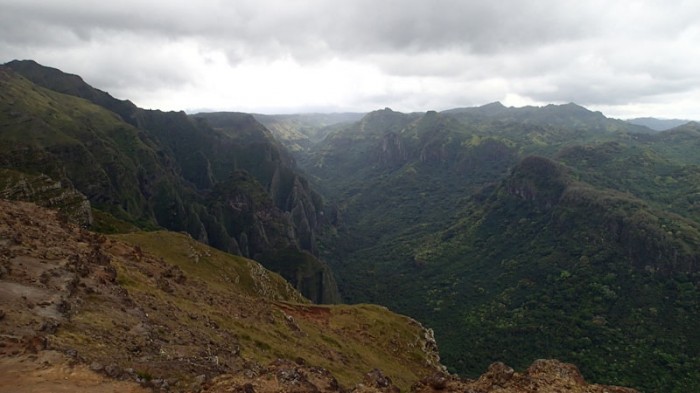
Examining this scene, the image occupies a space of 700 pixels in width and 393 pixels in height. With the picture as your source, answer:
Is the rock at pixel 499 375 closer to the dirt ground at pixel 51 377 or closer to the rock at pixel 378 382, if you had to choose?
the rock at pixel 378 382

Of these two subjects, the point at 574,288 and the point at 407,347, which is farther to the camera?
the point at 574,288

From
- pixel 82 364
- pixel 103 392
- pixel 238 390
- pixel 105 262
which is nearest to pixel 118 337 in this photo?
pixel 82 364

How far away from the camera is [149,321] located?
127 ft

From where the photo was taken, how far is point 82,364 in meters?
25.6

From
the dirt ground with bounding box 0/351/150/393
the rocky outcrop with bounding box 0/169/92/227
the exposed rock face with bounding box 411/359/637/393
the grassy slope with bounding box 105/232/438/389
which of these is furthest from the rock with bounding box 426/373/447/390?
the rocky outcrop with bounding box 0/169/92/227

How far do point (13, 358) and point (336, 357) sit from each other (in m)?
42.0

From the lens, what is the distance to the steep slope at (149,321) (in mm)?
29203

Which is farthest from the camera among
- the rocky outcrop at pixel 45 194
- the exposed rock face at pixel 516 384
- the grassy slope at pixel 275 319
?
the rocky outcrop at pixel 45 194

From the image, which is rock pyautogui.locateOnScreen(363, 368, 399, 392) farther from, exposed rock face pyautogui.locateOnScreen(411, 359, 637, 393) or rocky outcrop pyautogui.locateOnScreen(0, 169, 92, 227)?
rocky outcrop pyautogui.locateOnScreen(0, 169, 92, 227)

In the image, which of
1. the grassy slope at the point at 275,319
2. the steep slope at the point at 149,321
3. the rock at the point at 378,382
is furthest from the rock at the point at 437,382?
the grassy slope at the point at 275,319

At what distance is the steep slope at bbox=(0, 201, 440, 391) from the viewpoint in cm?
2920

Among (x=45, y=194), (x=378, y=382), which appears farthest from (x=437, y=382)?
(x=45, y=194)

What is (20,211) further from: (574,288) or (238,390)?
(574,288)

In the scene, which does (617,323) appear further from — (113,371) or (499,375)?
(113,371)
